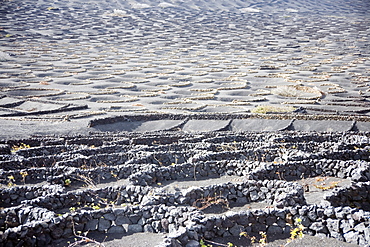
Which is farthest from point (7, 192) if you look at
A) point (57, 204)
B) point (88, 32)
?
point (88, 32)

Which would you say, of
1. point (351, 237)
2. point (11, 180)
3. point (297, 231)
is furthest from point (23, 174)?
point (351, 237)

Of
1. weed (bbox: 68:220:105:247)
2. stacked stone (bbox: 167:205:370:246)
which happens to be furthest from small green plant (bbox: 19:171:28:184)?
stacked stone (bbox: 167:205:370:246)

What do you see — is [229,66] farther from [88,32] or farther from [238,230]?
[238,230]

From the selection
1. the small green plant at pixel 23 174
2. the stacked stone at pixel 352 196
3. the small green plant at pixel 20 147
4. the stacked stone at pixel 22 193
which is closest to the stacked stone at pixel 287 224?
the stacked stone at pixel 352 196

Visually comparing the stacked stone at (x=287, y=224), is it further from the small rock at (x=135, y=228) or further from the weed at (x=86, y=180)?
the weed at (x=86, y=180)

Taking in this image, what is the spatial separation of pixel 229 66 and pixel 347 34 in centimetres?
3117

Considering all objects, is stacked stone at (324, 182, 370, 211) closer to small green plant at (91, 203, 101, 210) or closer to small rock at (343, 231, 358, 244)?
small rock at (343, 231, 358, 244)

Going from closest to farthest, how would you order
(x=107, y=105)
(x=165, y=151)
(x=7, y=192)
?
1. (x=7, y=192)
2. (x=165, y=151)
3. (x=107, y=105)

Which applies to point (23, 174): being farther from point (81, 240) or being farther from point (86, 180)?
point (81, 240)

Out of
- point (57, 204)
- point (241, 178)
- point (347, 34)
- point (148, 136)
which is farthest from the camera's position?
point (347, 34)

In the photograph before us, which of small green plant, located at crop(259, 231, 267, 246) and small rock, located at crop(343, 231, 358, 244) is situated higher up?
small rock, located at crop(343, 231, 358, 244)

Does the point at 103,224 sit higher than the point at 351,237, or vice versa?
the point at 351,237

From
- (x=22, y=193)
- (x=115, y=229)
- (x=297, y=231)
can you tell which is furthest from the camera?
(x=22, y=193)

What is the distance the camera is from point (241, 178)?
531 inches
